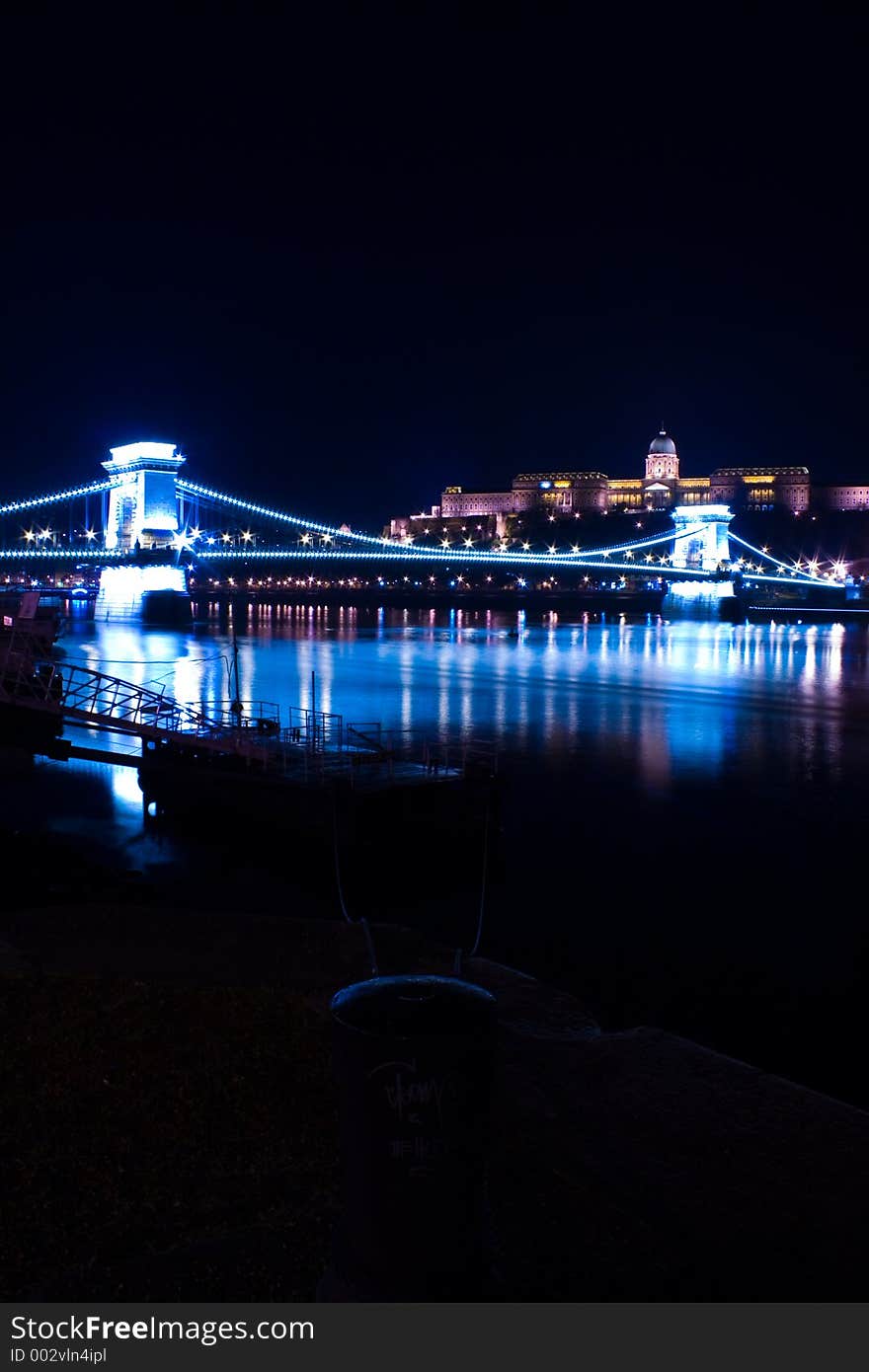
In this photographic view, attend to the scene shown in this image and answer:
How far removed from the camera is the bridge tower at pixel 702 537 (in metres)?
134

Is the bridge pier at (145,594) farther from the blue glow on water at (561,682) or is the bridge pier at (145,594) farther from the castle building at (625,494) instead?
the castle building at (625,494)

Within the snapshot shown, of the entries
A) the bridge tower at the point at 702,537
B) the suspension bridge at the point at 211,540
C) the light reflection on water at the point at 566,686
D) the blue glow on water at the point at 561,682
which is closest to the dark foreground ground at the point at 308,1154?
the light reflection on water at the point at 566,686

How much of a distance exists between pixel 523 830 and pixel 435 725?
14.5m

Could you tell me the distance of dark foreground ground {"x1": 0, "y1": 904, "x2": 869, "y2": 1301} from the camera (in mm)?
3938

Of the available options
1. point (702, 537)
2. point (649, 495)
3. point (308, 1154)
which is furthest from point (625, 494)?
point (308, 1154)

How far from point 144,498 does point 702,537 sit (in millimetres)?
70902

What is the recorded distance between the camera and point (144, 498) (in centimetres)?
9481

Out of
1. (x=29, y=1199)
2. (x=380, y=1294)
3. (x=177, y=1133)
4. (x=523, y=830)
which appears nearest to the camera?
(x=380, y=1294)

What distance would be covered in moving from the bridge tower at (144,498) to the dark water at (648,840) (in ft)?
130

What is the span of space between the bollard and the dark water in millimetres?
7581

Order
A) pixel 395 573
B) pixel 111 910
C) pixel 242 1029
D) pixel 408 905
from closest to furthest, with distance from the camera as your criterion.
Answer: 1. pixel 242 1029
2. pixel 111 910
3. pixel 408 905
4. pixel 395 573

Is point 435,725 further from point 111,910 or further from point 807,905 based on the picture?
point 111,910

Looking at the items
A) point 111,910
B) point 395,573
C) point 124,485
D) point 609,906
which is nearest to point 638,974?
point 609,906

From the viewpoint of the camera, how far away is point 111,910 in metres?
9.21
